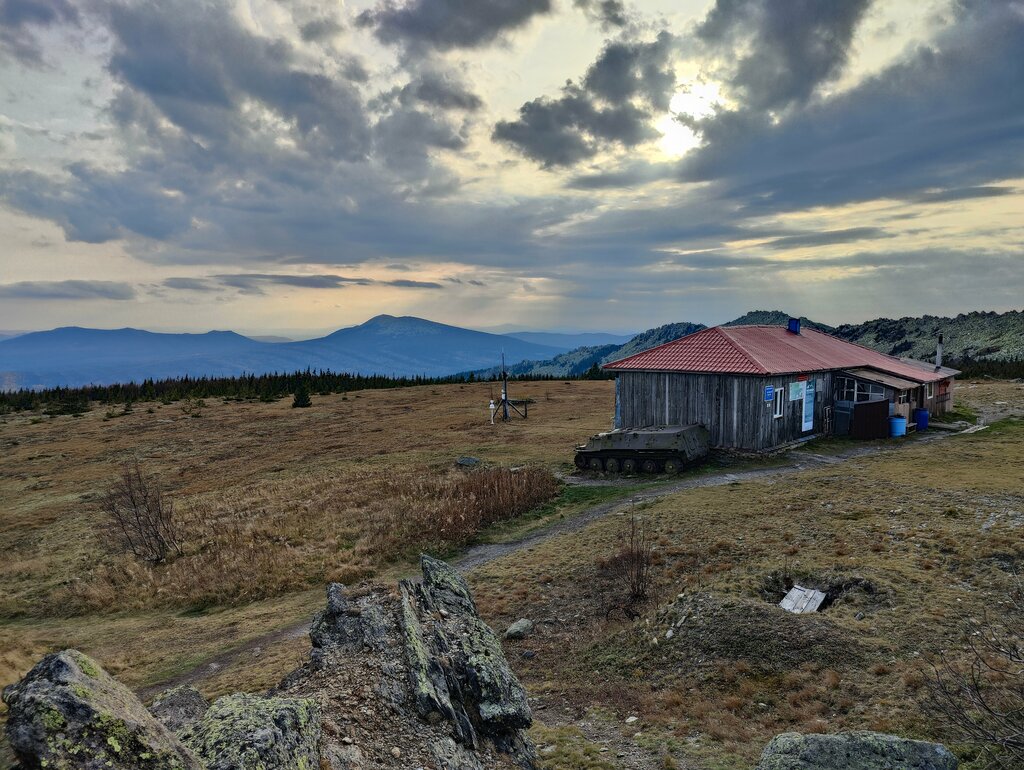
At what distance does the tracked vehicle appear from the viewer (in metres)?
26.8

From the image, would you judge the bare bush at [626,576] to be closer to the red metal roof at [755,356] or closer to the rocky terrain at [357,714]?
the rocky terrain at [357,714]

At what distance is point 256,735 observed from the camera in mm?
5109

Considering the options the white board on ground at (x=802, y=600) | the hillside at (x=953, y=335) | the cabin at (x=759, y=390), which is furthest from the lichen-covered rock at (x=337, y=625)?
the hillside at (x=953, y=335)

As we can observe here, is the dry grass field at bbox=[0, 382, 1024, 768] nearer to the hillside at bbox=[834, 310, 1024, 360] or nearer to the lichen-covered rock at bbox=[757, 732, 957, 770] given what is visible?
the lichen-covered rock at bbox=[757, 732, 957, 770]

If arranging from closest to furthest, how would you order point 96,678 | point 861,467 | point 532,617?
point 96,678 < point 532,617 < point 861,467

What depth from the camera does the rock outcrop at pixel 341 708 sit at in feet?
13.2

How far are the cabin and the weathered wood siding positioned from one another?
0.16ft

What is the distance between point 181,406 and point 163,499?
1455 inches

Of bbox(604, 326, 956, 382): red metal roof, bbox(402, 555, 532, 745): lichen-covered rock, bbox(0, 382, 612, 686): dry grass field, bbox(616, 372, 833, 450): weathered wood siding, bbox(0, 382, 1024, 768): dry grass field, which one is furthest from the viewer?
bbox(604, 326, 956, 382): red metal roof

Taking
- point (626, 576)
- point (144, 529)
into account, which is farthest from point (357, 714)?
point (144, 529)

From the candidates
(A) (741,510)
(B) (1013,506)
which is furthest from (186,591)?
(B) (1013,506)

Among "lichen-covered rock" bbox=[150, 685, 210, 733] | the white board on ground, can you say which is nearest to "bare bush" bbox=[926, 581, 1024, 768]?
the white board on ground

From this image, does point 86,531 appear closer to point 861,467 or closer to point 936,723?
point 936,723

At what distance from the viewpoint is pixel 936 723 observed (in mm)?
7906
